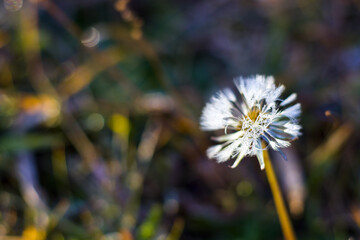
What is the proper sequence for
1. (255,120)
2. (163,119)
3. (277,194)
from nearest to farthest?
(255,120)
(277,194)
(163,119)

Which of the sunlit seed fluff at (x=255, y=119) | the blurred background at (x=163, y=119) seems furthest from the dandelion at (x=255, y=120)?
the blurred background at (x=163, y=119)

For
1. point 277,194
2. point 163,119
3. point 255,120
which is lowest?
point 277,194

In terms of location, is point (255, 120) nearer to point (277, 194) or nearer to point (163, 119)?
point (277, 194)

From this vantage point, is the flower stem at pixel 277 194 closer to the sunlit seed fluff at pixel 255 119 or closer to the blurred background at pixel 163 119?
the sunlit seed fluff at pixel 255 119

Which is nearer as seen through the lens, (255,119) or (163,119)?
(255,119)

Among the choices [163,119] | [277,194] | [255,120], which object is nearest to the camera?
[255,120]

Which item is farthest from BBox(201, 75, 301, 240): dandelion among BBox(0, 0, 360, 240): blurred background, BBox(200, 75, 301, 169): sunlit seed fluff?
BBox(0, 0, 360, 240): blurred background

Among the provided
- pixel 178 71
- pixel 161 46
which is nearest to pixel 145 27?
pixel 161 46

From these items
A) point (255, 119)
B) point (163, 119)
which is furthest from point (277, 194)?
point (163, 119)

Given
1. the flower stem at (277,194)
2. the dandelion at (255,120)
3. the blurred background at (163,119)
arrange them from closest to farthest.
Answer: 1. the dandelion at (255,120)
2. the flower stem at (277,194)
3. the blurred background at (163,119)

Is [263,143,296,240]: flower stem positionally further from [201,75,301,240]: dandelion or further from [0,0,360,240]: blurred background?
[0,0,360,240]: blurred background
